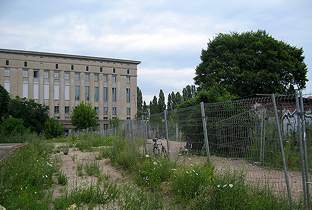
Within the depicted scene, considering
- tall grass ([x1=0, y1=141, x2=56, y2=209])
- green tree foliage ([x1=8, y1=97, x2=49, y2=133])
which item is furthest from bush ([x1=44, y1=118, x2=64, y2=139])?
tall grass ([x1=0, y1=141, x2=56, y2=209])

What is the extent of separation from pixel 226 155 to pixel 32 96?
9127cm

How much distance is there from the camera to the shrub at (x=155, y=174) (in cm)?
958

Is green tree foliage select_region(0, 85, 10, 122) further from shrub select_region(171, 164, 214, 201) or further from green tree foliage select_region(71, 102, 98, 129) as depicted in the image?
shrub select_region(171, 164, 214, 201)

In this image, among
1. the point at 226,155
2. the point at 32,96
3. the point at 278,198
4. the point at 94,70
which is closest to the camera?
the point at 278,198

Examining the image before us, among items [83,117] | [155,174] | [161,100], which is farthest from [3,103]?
[155,174]

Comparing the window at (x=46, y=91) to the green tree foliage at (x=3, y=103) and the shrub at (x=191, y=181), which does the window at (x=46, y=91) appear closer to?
the green tree foliage at (x=3, y=103)

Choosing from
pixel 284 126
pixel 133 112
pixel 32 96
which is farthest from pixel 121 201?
pixel 133 112

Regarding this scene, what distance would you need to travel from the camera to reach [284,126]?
779 centimetres

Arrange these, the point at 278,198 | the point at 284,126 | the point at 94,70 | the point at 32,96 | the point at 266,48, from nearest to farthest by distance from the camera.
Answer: the point at 278,198 < the point at 284,126 < the point at 266,48 < the point at 32,96 < the point at 94,70

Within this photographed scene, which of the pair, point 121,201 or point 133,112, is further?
point 133,112

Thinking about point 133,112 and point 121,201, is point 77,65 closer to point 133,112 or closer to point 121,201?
point 133,112

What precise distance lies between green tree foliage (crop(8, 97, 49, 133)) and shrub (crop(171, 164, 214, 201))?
6724 cm

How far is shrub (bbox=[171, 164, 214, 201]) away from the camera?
A: 26.5ft

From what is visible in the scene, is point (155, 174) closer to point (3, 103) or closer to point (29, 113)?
point (3, 103)
